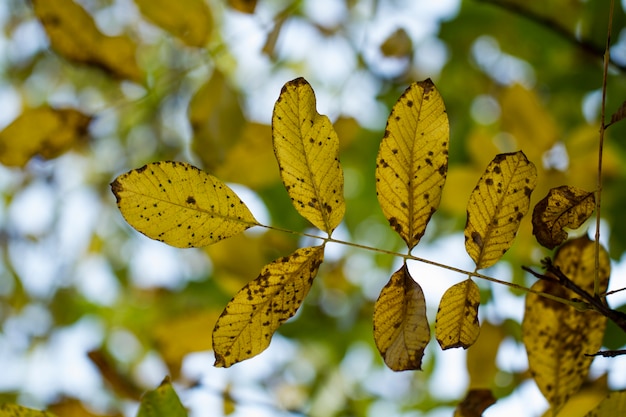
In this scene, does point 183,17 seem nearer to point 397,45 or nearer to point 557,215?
point 397,45

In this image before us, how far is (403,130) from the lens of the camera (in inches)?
19.9

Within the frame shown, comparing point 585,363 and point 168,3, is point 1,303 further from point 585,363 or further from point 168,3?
point 585,363

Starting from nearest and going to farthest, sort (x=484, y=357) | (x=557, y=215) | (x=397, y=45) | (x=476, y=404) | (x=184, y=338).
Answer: (x=557, y=215)
(x=476, y=404)
(x=484, y=357)
(x=184, y=338)
(x=397, y=45)

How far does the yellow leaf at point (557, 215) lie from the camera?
0.49 meters

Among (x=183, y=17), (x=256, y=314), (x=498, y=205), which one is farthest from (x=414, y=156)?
(x=183, y=17)

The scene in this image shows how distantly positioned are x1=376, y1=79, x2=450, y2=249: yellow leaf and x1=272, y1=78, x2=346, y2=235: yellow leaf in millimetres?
40

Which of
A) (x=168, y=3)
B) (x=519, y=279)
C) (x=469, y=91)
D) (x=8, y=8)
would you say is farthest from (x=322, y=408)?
(x=8, y=8)

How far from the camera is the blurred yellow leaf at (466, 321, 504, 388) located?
0.87m

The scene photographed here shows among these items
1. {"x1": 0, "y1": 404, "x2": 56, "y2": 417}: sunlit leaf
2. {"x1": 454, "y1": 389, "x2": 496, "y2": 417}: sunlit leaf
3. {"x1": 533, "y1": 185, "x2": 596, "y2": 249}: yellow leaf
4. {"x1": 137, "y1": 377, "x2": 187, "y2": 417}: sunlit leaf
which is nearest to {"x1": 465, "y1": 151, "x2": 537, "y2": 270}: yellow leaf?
{"x1": 533, "y1": 185, "x2": 596, "y2": 249}: yellow leaf

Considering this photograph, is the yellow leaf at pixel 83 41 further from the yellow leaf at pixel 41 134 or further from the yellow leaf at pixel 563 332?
the yellow leaf at pixel 563 332

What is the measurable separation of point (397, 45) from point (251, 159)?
330mm

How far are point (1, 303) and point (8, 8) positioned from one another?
1.07 m

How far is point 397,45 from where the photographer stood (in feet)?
3.63

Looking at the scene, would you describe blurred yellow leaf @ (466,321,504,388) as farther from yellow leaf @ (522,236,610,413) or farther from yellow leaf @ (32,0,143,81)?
yellow leaf @ (32,0,143,81)
